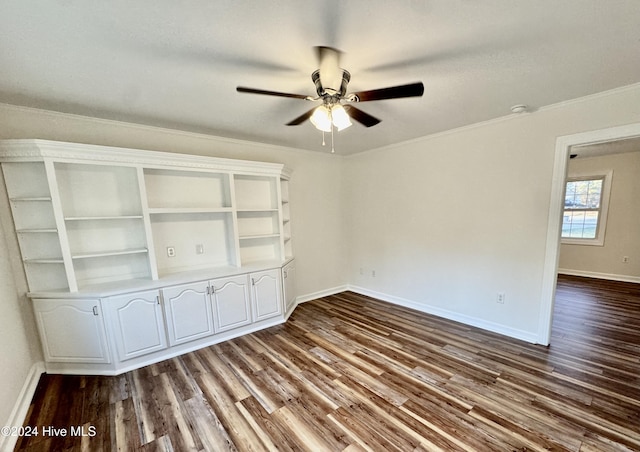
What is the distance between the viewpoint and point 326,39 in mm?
1465

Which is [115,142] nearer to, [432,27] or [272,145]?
[272,145]

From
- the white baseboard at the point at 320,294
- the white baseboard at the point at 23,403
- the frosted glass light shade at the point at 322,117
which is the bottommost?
the white baseboard at the point at 320,294

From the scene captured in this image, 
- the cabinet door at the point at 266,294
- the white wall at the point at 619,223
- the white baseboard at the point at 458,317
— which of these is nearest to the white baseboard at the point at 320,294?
the white baseboard at the point at 458,317

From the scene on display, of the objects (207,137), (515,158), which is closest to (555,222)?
(515,158)

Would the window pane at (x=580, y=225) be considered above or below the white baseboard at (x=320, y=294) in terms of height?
above

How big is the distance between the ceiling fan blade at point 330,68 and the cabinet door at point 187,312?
2.38 metres

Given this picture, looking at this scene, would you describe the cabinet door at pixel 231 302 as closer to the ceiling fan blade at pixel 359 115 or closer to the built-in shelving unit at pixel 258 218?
the built-in shelving unit at pixel 258 218

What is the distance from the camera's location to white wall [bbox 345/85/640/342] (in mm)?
2594

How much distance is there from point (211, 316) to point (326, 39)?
2846 mm

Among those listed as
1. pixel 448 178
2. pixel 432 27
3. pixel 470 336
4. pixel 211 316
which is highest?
pixel 432 27

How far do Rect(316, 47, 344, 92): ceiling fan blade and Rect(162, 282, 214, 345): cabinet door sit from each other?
238cm

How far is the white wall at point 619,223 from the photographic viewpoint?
15.4ft

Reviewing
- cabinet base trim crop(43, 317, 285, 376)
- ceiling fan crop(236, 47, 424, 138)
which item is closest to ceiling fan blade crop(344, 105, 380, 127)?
ceiling fan crop(236, 47, 424, 138)

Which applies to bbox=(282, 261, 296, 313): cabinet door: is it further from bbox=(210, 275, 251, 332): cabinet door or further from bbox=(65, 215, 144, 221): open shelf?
bbox=(65, 215, 144, 221): open shelf
